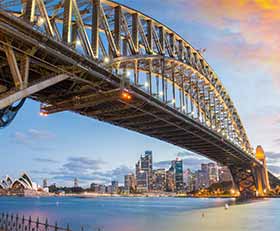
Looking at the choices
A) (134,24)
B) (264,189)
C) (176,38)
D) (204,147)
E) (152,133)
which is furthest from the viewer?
(264,189)

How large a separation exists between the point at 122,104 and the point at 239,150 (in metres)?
48.8

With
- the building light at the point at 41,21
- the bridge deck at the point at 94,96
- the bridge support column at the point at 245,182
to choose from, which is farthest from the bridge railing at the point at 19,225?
the bridge support column at the point at 245,182

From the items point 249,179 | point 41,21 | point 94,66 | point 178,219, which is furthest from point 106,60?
point 249,179

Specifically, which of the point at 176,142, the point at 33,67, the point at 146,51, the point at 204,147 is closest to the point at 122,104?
the point at 146,51

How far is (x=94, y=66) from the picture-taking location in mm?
25359

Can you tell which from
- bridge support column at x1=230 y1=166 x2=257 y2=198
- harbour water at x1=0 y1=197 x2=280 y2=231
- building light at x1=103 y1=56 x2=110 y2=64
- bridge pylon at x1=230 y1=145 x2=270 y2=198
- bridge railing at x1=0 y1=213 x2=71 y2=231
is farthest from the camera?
bridge support column at x1=230 y1=166 x2=257 y2=198

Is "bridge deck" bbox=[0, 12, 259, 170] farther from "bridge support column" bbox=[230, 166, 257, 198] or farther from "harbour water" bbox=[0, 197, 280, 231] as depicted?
"bridge support column" bbox=[230, 166, 257, 198]

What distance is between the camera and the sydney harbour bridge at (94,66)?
65.0 ft

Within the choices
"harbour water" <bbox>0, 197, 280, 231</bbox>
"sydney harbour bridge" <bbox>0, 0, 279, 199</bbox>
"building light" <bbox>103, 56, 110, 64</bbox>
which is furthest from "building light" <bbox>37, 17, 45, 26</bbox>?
"harbour water" <bbox>0, 197, 280, 231</bbox>

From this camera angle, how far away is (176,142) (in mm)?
62688

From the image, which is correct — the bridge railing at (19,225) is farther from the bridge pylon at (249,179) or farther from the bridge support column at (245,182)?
the bridge support column at (245,182)

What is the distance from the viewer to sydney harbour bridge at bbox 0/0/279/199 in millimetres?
19797

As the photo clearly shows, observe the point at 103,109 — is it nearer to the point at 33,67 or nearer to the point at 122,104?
the point at 122,104

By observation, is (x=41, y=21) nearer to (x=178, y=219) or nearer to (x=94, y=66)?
(x=94, y=66)
